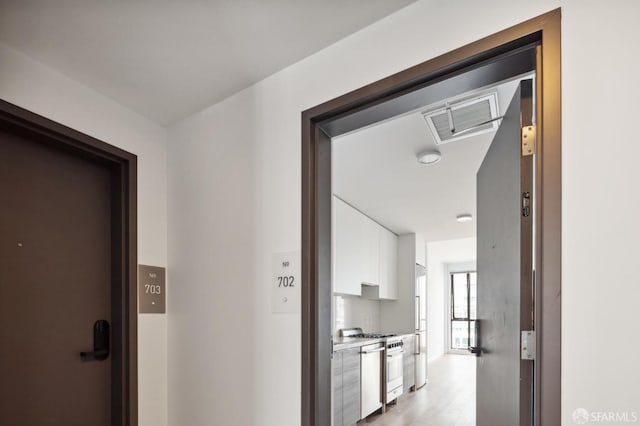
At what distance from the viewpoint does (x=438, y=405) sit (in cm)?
486

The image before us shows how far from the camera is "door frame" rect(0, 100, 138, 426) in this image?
1.97 meters

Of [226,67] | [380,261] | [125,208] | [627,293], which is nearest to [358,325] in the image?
[380,261]

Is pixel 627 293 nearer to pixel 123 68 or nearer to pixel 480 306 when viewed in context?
pixel 480 306

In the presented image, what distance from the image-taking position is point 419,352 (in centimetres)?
618

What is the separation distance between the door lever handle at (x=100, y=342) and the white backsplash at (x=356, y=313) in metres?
2.96

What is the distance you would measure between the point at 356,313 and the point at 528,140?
4384mm

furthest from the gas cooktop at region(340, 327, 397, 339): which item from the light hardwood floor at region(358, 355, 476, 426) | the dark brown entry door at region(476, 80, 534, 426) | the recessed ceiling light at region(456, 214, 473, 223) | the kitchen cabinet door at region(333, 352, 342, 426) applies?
the dark brown entry door at region(476, 80, 534, 426)

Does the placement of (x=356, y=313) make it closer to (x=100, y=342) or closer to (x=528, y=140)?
(x=100, y=342)

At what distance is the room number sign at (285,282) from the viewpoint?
65.6 inches

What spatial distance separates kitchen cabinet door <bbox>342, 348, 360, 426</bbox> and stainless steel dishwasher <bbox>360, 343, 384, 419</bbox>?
11 centimetres

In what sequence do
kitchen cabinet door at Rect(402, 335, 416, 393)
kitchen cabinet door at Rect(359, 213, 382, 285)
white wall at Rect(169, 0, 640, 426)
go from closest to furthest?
white wall at Rect(169, 0, 640, 426)
kitchen cabinet door at Rect(359, 213, 382, 285)
kitchen cabinet door at Rect(402, 335, 416, 393)

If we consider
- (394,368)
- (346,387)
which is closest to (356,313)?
(394,368)

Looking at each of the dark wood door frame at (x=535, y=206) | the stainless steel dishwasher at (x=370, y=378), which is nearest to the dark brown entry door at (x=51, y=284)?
the dark wood door frame at (x=535, y=206)

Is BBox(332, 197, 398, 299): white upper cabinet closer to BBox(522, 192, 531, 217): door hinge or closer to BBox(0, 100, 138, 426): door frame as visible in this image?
BBox(0, 100, 138, 426): door frame
